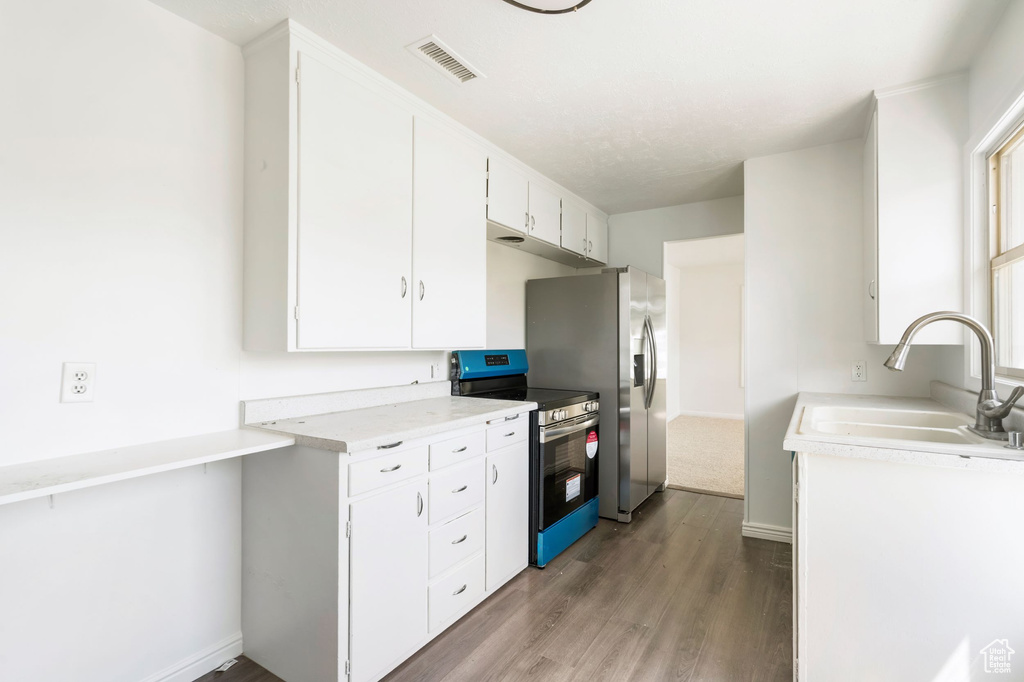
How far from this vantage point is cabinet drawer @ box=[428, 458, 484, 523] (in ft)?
6.65

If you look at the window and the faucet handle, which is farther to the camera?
the window

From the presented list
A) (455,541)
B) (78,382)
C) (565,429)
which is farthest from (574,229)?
(78,382)

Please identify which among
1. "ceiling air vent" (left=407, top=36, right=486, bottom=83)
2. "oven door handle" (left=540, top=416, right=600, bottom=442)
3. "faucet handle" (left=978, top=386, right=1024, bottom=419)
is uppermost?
"ceiling air vent" (left=407, top=36, right=486, bottom=83)

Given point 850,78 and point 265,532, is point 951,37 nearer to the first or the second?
point 850,78

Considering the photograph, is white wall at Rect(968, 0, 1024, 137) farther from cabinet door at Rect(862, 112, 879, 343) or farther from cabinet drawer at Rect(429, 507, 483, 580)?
cabinet drawer at Rect(429, 507, 483, 580)

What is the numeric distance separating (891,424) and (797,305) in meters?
0.98

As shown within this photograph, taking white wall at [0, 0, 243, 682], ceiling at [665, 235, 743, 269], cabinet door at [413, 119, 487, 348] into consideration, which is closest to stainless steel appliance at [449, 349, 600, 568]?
cabinet door at [413, 119, 487, 348]

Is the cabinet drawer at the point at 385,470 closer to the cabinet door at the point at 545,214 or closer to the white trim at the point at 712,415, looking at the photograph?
the cabinet door at the point at 545,214

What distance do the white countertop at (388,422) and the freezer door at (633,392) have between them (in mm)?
1034

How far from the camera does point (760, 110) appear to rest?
8.18 feet

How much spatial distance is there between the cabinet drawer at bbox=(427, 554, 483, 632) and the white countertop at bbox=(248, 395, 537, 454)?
639mm

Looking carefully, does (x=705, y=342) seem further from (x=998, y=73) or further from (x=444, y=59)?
(x=444, y=59)

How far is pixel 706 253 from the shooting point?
21.2 ft

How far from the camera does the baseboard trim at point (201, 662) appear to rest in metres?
1.77
